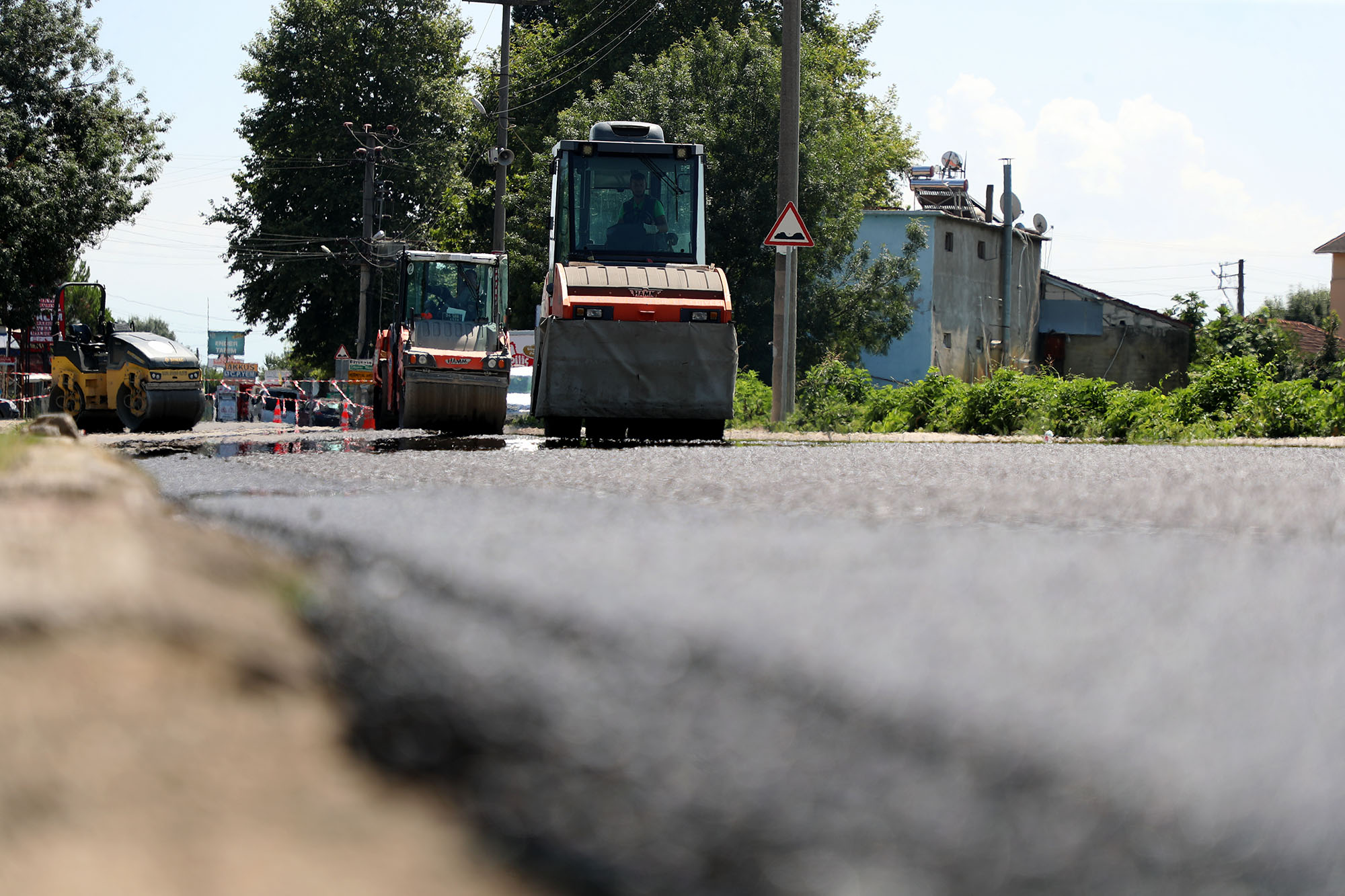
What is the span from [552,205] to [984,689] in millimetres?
Answer: 13019

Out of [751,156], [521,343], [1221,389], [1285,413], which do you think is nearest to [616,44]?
[521,343]

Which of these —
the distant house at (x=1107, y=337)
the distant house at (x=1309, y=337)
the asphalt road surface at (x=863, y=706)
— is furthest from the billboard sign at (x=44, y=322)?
the distant house at (x=1309, y=337)

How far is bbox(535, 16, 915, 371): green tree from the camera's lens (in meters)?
29.0

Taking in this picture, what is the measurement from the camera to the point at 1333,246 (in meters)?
68.1

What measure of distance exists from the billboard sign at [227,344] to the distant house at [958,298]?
41.4 metres

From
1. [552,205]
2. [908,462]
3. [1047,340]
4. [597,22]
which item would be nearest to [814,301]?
[597,22]

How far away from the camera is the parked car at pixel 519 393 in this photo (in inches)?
1027

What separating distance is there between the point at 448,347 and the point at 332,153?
28625mm

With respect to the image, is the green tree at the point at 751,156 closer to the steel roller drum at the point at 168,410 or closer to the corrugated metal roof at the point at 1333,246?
the steel roller drum at the point at 168,410

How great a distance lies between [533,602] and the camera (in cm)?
156

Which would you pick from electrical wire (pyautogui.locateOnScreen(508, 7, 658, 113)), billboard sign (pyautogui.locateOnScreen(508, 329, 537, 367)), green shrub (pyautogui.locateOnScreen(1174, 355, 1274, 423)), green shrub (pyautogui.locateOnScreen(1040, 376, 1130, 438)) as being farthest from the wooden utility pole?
green shrub (pyautogui.locateOnScreen(1174, 355, 1274, 423))

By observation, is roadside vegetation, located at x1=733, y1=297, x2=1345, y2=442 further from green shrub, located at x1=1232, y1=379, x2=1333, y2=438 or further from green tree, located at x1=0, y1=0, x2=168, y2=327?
green tree, located at x1=0, y1=0, x2=168, y2=327

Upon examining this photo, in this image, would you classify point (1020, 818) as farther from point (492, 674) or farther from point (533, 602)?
point (533, 602)

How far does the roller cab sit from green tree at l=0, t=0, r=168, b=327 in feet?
38.7
